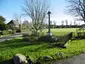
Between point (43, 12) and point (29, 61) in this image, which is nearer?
point (29, 61)

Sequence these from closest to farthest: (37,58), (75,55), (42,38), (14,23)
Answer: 1. (37,58)
2. (75,55)
3. (42,38)
4. (14,23)

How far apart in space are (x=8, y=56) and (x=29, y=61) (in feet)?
6.62

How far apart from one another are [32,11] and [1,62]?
2642 cm

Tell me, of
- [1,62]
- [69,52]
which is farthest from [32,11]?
[1,62]

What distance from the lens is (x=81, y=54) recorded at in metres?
15.8

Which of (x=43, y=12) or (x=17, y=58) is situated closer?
(x=17, y=58)

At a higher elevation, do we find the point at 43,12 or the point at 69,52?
the point at 43,12

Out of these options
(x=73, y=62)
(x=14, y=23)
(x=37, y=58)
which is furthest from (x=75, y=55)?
(x=14, y=23)

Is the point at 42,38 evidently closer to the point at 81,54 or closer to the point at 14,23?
the point at 81,54

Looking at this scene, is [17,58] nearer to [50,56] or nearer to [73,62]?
[50,56]

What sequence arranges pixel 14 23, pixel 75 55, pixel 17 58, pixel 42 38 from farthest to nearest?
pixel 14 23
pixel 42 38
pixel 75 55
pixel 17 58

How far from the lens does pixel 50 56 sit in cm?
1416

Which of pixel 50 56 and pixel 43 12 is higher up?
pixel 43 12

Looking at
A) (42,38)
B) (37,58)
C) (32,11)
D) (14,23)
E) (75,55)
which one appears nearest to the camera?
(37,58)
